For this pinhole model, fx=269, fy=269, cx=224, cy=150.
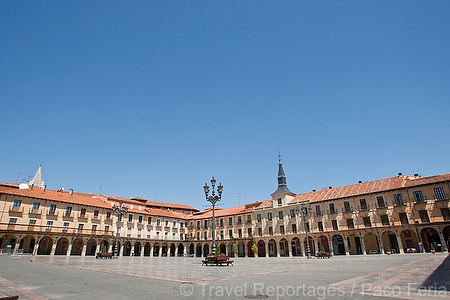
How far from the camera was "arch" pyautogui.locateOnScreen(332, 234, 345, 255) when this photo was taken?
142ft

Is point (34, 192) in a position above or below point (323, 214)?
above

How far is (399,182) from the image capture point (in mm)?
38938

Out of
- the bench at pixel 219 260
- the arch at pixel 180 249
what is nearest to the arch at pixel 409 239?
the bench at pixel 219 260

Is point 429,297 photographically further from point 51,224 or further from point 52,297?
point 51,224

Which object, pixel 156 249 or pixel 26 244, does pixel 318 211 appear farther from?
pixel 26 244

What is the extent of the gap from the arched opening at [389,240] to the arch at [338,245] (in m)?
6.00

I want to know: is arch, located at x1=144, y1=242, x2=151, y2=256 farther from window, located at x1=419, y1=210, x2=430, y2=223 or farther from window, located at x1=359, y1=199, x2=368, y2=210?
window, located at x1=419, y1=210, x2=430, y2=223

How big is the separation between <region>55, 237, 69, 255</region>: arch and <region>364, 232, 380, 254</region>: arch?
4807 cm

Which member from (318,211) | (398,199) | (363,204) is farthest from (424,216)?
(318,211)

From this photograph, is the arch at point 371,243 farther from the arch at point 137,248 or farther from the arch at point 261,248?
the arch at point 137,248

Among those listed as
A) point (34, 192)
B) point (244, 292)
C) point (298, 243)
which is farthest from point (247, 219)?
point (244, 292)

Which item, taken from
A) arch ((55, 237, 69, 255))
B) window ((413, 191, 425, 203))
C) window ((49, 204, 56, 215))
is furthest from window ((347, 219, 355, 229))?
window ((49, 204, 56, 215))

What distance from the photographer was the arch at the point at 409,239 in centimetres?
3644

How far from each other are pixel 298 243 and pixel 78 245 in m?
39.3
